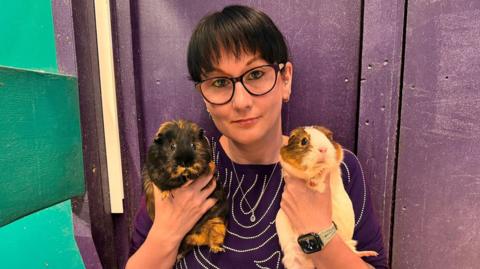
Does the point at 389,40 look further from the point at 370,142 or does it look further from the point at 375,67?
the point at 370,142

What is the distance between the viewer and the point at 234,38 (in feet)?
3.12

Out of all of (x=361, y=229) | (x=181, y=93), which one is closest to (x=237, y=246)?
(x=361, y=229)

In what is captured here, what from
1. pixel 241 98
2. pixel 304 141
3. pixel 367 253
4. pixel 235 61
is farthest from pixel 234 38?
pixel 367 253

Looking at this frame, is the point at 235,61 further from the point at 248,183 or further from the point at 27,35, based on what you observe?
the point at 27,35

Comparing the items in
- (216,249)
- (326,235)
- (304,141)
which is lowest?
(216,249)

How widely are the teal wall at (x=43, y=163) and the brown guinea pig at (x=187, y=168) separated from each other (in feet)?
1.61

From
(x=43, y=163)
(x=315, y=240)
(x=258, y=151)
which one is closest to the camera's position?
(x=315, y=240)

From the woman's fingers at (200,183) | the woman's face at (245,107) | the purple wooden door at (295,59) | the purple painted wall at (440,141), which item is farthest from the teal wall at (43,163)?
the purple painted wall at (440,141)

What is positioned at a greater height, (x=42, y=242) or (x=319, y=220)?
(x=319, y=220)

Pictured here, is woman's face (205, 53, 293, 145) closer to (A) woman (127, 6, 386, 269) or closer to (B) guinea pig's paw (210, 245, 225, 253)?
(A) woman (127, 6, 386, 269)

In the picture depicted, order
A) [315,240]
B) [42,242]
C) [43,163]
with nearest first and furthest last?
[315,240], [43,163], [42,242]

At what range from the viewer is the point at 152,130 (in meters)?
1.49

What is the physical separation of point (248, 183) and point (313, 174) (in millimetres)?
277

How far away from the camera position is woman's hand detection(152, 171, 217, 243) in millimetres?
1043
